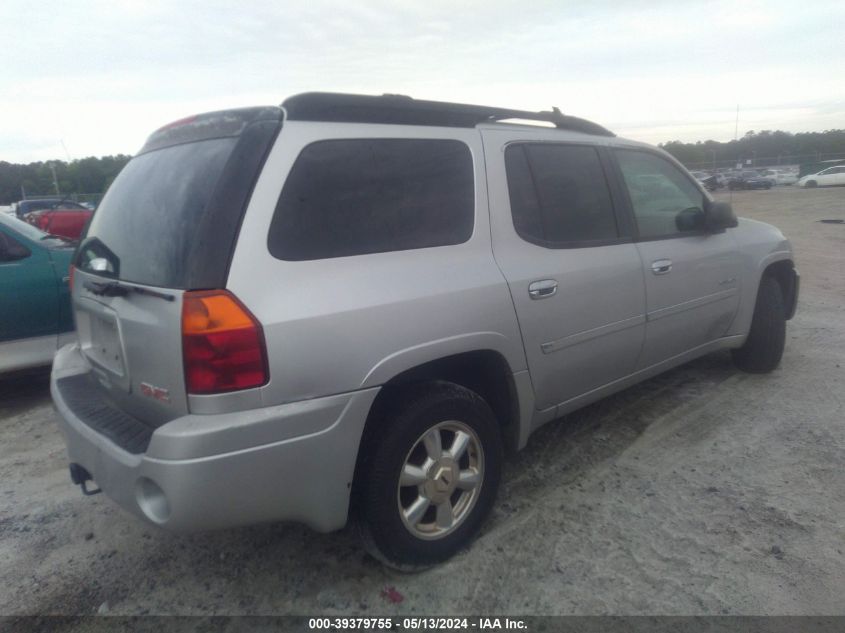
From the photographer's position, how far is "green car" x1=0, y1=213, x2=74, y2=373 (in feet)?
15.3

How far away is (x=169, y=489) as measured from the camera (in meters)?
2.09

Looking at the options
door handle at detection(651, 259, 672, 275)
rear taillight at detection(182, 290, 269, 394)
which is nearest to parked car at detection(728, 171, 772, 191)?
door handle at detection(651, 259, 672, 275)

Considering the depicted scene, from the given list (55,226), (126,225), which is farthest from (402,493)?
(55,226)

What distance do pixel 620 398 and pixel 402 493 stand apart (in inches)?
92.0

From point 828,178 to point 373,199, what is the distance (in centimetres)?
4196

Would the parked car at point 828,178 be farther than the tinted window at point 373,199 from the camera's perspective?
Yes

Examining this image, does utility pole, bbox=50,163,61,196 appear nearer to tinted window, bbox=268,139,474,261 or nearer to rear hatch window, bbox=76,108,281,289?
rear hatch window, bbox=76,108,281,289

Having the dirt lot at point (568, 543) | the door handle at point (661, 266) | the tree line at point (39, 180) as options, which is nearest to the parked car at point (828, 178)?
the tree line at point (39, 180)

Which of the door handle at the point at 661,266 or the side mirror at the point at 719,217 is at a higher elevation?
the side mirror at the point at 719,217

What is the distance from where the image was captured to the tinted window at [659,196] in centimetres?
378

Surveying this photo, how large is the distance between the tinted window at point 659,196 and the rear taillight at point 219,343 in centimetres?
248

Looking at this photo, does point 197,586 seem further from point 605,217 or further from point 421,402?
point 605,217

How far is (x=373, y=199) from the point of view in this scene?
8.23ft

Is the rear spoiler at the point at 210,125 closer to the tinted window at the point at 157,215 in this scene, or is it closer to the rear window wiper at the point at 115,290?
the tinted window at the point at 157,215
